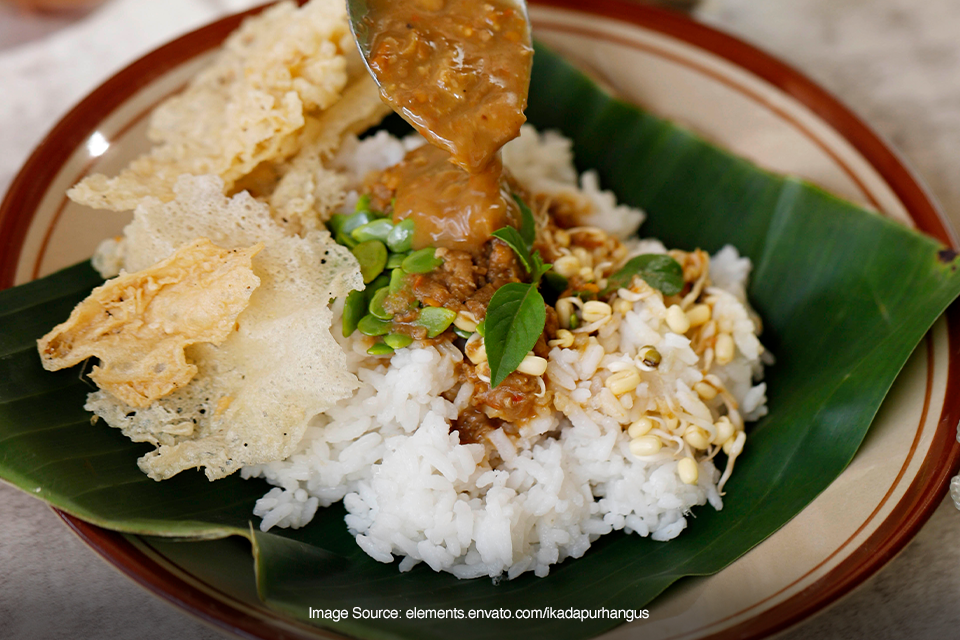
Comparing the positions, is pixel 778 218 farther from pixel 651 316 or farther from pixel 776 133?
pixel 651 316

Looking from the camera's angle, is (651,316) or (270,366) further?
(651,316)

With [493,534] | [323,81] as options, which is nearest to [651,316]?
[493,534]

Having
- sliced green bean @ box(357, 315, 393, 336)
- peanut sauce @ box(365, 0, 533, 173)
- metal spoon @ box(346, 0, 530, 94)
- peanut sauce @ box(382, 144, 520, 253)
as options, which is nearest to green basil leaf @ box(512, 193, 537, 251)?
peanut sauce @ box(382, 144, 520, 253)

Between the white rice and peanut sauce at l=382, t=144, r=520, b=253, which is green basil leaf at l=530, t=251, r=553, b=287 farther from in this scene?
the white rice

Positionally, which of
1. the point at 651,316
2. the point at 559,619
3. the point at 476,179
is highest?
the point at 476,179

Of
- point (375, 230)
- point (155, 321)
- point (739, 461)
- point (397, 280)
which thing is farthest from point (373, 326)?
point (739, 461)

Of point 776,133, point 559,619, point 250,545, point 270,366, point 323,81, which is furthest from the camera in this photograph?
point 776,133
